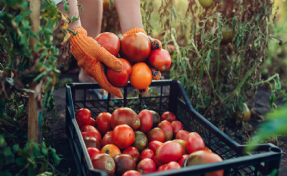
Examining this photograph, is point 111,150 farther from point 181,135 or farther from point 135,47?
point 135,47

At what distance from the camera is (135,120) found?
62.4 inches

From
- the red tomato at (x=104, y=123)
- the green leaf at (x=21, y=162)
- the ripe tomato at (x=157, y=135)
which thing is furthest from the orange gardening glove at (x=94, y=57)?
the green leaf at (x=21, y=162)

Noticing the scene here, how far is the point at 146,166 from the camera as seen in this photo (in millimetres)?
1278

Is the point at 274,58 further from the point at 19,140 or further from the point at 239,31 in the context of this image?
the point at 19,140

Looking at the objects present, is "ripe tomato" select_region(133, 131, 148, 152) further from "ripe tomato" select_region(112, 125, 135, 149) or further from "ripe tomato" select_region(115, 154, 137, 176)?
"ripe tomato" select_region(115, 154, 137, 176)

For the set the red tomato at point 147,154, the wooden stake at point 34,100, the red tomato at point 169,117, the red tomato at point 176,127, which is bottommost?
the red tomato at point 147,154

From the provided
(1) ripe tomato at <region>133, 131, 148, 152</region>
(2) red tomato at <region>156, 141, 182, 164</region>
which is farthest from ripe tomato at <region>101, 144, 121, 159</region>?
(2) red tomato at <region>156, 141, 182, 164</region>

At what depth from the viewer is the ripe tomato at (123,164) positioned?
127 centimetres

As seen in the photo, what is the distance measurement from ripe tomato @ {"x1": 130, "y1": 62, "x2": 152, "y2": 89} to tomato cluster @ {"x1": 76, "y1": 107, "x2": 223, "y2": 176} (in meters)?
0.22

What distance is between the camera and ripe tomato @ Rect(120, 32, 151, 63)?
1489mm

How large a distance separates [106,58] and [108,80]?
0.18m

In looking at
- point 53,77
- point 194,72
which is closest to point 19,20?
point 53,77

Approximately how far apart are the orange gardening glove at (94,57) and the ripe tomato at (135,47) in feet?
0.48

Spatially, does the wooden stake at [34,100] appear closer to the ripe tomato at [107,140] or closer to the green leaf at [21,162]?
the green leaf at [21,162]
